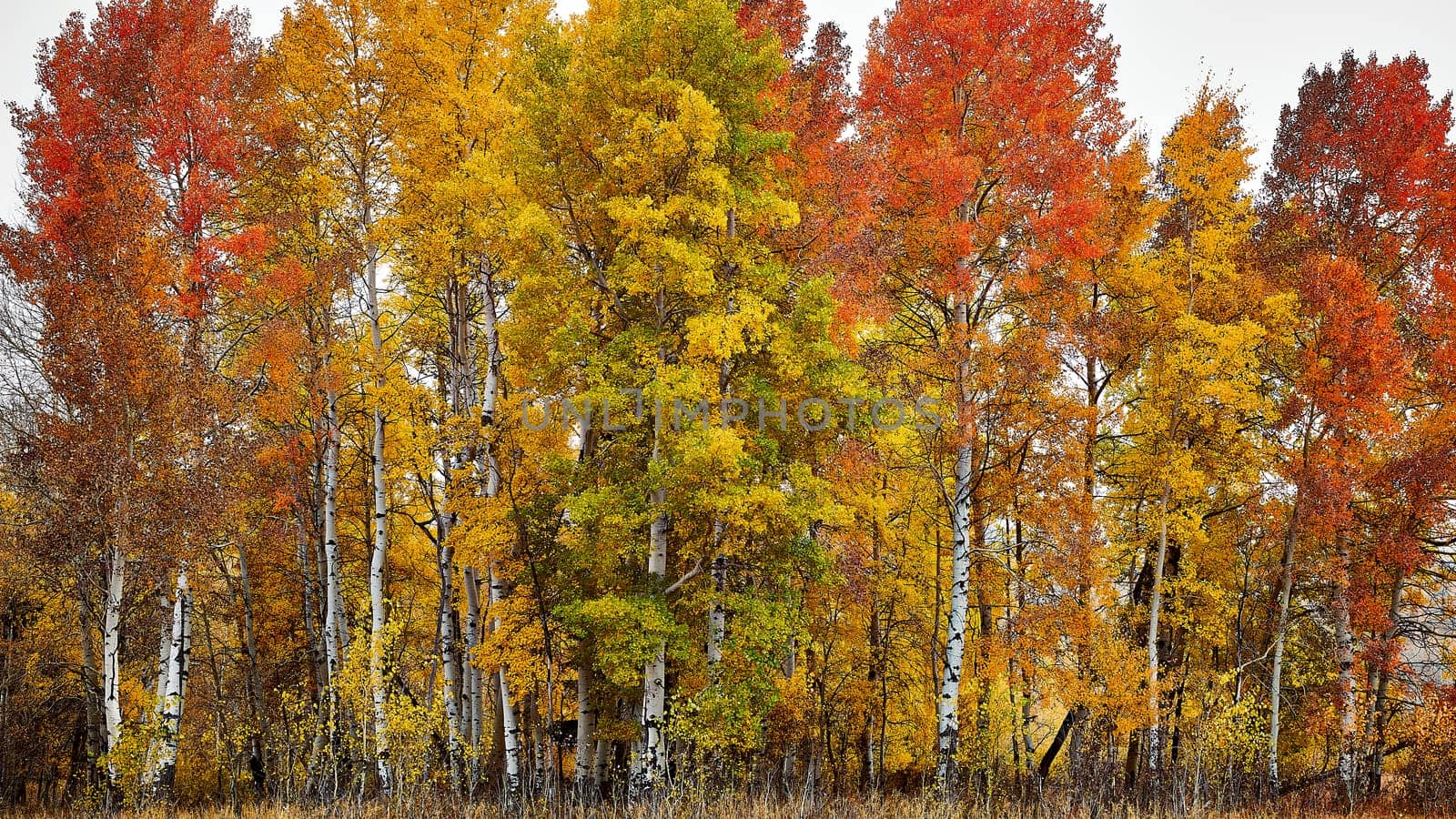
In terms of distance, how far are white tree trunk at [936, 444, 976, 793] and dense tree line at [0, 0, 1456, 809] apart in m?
0.10

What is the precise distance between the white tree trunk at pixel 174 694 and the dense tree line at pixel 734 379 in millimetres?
94

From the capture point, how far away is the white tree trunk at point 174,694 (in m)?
12.0

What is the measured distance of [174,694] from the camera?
12164 mm

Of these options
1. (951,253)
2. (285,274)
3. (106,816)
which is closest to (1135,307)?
(951,253)

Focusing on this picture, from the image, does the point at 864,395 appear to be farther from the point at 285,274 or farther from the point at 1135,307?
the point at 285,274

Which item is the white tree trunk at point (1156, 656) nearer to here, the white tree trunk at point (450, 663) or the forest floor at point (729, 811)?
the forest floor at point (729, 811)

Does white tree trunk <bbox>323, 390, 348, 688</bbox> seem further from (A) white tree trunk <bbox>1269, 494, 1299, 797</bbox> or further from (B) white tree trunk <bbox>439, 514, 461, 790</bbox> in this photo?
(A) white tree trunk <bbox>1269, 494, 1299, 797</bbox>

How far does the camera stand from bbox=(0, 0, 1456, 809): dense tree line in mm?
11828

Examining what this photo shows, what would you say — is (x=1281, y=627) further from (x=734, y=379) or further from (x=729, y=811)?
(x=729, y=811)

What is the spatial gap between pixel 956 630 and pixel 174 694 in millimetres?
11142

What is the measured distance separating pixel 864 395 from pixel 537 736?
29.8 ft

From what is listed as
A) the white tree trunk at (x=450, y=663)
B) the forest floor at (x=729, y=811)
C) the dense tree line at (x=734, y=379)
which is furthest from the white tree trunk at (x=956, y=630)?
the white tree trunk at (x=450, y=663)

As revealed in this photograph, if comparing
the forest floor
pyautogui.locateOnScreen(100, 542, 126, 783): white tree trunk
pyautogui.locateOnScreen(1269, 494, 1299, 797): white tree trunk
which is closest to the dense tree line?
pyautogui.locateOnScreen(100, 542, 126, 783): white tree trunk

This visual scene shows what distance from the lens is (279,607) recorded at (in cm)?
2003
